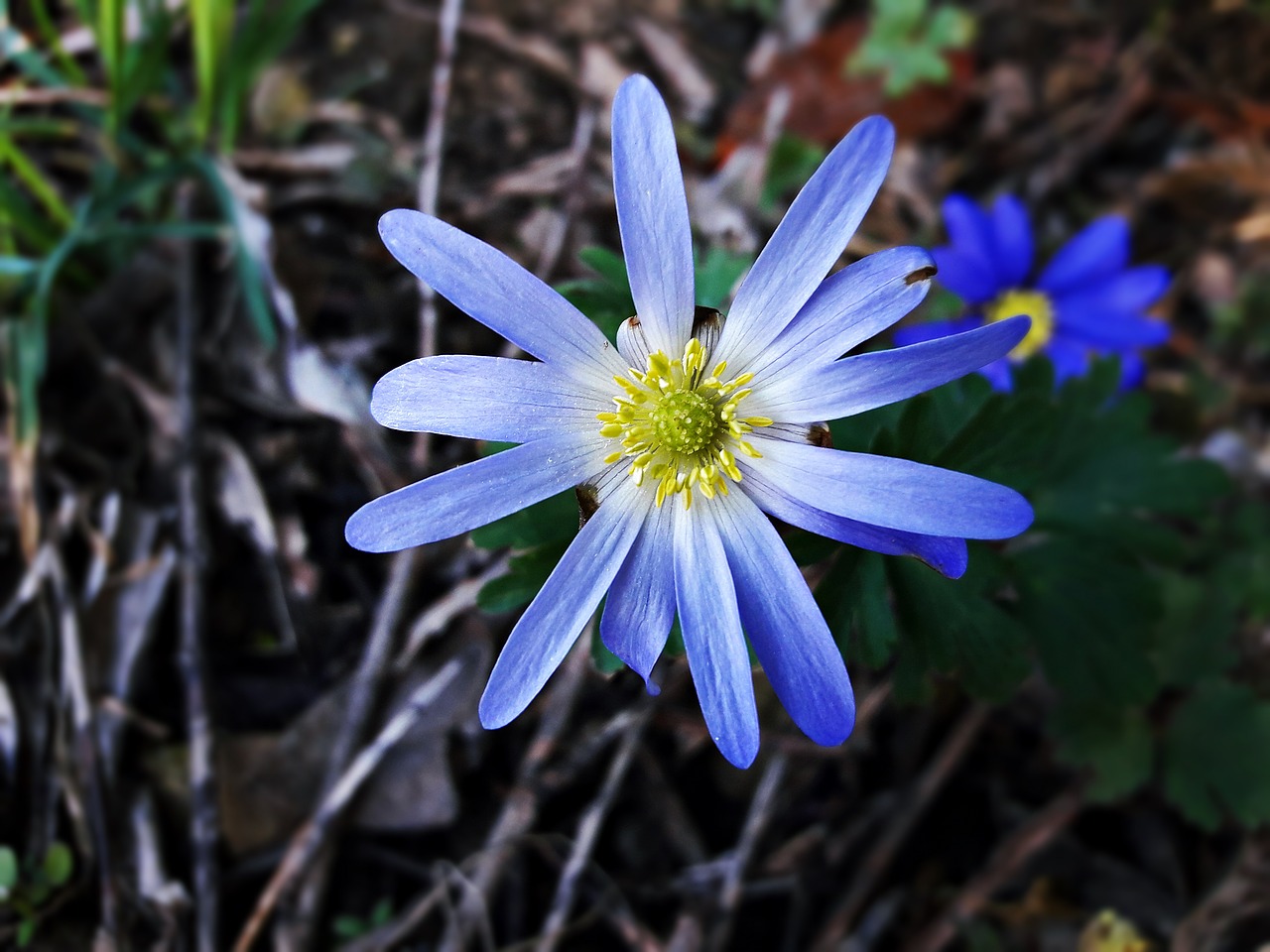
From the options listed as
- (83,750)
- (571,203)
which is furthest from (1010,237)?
(83,750)

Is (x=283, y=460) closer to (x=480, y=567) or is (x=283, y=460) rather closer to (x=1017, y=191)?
(x=480, y=567)

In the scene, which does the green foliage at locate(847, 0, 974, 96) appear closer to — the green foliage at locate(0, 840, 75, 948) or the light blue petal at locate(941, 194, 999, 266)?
the light blue petal at locate(941, 194, 999, 266)

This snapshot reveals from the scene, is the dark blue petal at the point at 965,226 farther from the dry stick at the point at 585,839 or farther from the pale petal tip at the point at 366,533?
the pale petal tip at the point at 366,533

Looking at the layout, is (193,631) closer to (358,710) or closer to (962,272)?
(358,710)

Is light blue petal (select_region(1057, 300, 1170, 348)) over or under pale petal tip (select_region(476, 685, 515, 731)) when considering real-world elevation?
over

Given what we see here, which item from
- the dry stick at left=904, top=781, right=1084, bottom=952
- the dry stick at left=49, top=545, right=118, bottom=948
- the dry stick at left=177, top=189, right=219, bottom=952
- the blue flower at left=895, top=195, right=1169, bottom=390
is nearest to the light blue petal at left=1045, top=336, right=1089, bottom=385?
the blue flower at left=895, top=195, right=1169, bottom=390

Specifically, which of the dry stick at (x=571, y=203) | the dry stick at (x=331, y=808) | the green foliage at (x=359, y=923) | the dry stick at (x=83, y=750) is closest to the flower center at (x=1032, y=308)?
the dry stick at (x=571, y=203)

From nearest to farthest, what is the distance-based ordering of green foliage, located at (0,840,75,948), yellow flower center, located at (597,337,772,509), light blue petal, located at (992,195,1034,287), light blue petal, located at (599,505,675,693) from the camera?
1. light blue petal, located at (599,505,675,693)
2. yellow flower center, located at (597,337,772,509)
3. green foliage, located at (0,840,75,948)
4. light blue petal, located at (992,195,1034,287)
